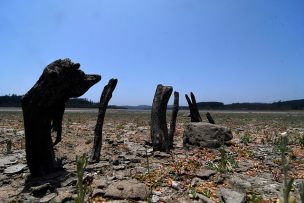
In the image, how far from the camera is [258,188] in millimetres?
6875

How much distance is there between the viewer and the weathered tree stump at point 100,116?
348 inches

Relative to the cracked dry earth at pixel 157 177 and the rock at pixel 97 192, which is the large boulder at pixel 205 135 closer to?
the cracked dry earth at pixel 157 177

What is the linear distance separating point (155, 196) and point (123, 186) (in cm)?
62

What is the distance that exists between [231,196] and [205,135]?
5.09 metres

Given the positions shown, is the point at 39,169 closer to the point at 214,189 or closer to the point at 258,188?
the point at 214,189

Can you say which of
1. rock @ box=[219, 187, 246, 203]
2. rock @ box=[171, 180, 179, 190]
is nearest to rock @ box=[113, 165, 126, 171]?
rock @ box=[171, 180, 179, 190]

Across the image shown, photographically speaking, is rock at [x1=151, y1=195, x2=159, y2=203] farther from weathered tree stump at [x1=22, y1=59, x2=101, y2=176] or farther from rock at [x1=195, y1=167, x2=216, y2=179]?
weathered tree stump at [x1=22, y1=59, x2=101, y2=176]

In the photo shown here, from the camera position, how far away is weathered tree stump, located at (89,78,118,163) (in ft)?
29.0

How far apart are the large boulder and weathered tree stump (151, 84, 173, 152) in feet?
3.30

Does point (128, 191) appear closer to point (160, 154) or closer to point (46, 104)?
point (46, 104)

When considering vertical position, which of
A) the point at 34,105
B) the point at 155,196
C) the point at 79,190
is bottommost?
the point at 155,196

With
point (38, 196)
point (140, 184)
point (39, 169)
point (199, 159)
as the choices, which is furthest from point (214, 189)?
point (39, 169)

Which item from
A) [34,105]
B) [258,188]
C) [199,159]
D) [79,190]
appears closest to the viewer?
[79,190]

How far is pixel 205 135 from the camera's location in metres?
11.2
